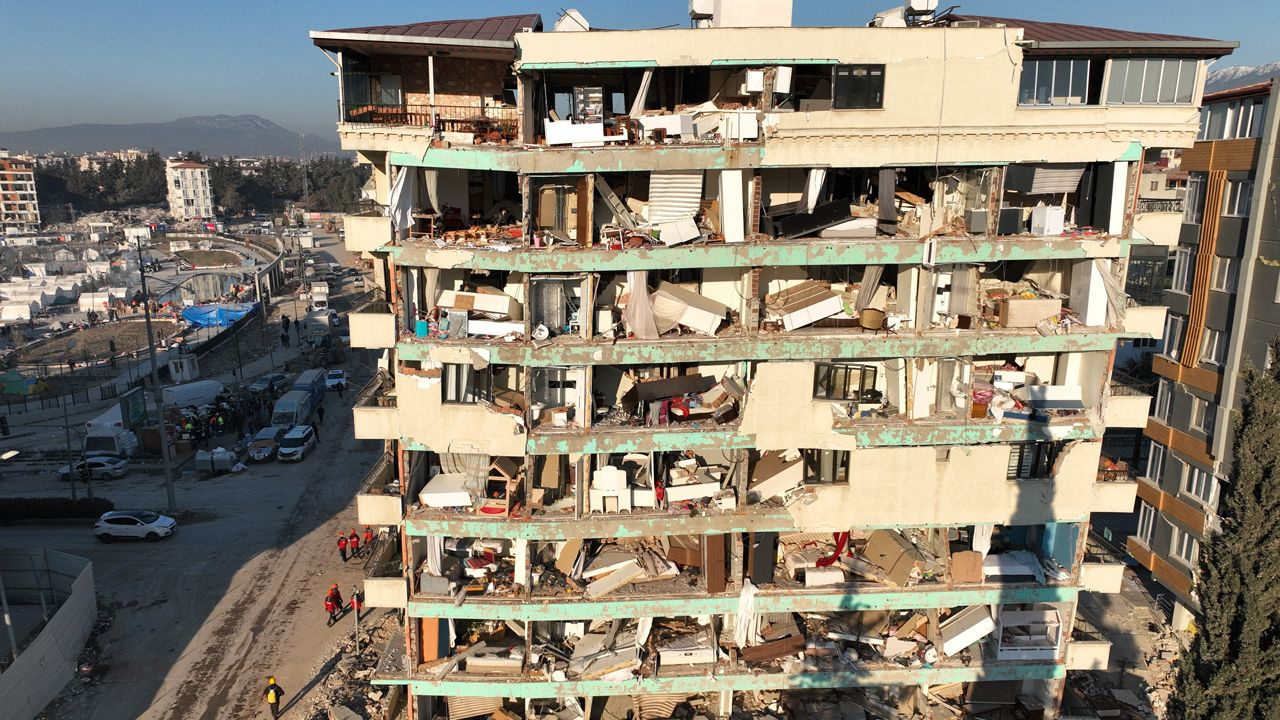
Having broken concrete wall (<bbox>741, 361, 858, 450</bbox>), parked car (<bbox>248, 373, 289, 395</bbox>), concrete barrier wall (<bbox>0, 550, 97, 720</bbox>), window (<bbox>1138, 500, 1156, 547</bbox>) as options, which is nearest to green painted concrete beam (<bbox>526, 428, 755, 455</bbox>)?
broken concrete wall (<bbox>741, 361, 858, 450</bbox>)

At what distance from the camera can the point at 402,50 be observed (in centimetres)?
1844

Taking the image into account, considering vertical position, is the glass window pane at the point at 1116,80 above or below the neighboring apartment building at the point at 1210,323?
above

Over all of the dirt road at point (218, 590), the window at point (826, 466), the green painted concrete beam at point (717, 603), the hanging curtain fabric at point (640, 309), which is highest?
the hanging curtain fabric at point (640, 309)

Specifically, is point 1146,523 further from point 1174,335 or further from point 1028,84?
point 1028,84

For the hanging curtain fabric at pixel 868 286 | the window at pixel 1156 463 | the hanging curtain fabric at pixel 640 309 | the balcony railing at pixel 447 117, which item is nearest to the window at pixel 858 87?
the hanging curtain fabric at pixel 868 286

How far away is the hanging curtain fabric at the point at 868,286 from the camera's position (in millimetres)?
18562

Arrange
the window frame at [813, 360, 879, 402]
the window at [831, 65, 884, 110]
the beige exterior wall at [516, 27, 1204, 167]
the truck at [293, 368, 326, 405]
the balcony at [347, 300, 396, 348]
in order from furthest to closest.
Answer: the truck at [293, 368, 326, 405], the window frame at [813, 360, 879, 402], the balcony at [347, 300, 396, 348], the window at [831, 65, 884, 110], the beige exterior wall at [516, 27, 1204, 167]

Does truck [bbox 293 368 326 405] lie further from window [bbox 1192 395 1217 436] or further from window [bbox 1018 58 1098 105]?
window [bbox 1192 395 1217 436]

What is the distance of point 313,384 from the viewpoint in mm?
55094

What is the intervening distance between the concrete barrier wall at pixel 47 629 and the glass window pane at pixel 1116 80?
108 feet

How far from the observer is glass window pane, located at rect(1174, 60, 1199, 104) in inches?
706

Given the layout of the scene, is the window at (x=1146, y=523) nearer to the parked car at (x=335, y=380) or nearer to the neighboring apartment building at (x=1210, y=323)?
the neighboring apartment building at (x=1210, y=323)

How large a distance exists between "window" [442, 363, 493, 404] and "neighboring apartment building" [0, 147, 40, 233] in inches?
6982

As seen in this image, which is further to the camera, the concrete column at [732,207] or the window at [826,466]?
the window at [826,466]
